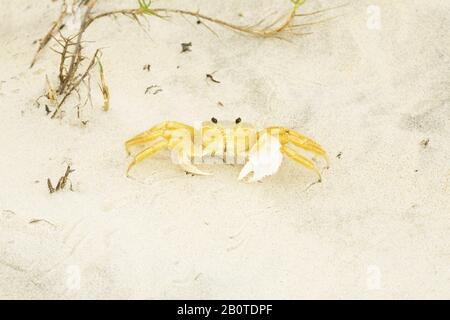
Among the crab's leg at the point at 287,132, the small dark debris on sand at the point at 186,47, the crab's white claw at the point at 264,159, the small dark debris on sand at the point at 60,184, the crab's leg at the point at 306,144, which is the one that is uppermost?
the small dark debris on sand at the point at 186,47

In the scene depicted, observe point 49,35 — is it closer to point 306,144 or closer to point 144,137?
point 144,137

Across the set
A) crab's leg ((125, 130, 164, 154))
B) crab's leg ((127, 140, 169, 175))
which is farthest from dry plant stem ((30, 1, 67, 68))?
crab's leg ((127, 140, 169, 175))

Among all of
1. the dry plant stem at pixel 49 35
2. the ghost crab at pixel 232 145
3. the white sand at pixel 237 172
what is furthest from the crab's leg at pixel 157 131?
the dry plant stem at pixel 49 35

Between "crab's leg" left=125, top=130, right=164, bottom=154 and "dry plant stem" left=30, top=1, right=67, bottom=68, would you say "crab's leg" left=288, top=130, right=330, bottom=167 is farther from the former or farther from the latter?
"dry plant stem" left=30, top=1, right=67, bottom=68

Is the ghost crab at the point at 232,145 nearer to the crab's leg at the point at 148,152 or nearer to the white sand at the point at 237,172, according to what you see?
the crab's leg at the point at 148,152

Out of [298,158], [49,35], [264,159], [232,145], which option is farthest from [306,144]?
[49,35]

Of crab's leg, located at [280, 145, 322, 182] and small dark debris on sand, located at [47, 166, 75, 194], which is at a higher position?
crab's leg, located at [280, 145, 322, 182]

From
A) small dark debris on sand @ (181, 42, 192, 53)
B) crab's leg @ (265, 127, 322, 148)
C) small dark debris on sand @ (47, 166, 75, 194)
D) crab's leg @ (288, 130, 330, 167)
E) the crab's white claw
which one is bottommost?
small dark debris on sand @ (47, 166, 75, 194)
